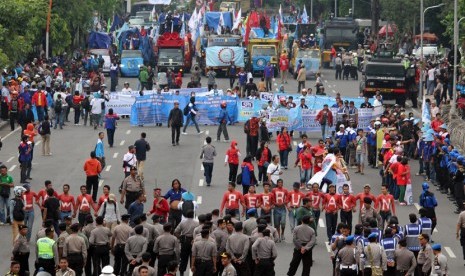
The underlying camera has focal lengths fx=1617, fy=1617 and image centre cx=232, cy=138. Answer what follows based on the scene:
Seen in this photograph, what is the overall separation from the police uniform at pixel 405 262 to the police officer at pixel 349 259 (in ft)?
2.80

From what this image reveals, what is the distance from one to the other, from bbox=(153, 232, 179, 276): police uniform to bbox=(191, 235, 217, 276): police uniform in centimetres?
64

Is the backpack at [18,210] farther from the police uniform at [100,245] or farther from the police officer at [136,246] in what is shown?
the police officer at [136,246]

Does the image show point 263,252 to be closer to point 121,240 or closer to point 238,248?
point 238,248

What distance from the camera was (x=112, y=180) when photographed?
42.9m

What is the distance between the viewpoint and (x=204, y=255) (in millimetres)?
28672

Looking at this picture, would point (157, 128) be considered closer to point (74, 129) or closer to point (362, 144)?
point (74, 129)

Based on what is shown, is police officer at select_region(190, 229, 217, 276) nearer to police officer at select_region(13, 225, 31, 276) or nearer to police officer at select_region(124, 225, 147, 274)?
police officer at select_region(124, 225, 147, 274)

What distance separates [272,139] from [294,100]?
9.75 ft

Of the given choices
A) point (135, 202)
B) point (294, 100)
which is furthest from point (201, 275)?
point (294, 100)

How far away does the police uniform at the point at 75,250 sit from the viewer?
29141 millimetres

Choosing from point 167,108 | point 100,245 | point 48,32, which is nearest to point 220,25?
point 48,32

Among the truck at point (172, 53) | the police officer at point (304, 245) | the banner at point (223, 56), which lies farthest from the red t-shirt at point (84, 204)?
the truck at point (172, 53)

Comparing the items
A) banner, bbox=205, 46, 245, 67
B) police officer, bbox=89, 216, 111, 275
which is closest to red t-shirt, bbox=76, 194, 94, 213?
police officer, bbox=89, 216, 111, 275

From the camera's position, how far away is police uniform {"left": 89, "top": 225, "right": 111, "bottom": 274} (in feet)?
98.8
